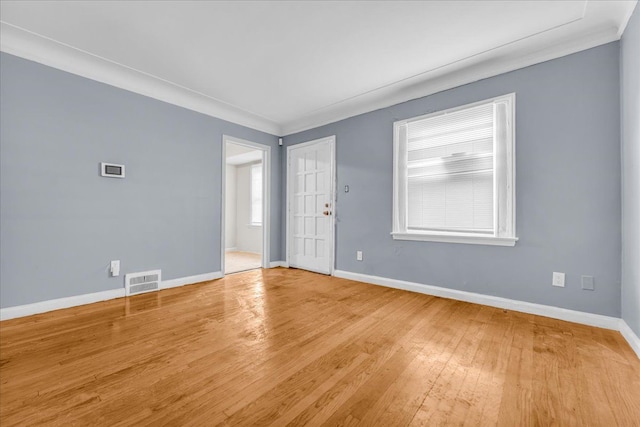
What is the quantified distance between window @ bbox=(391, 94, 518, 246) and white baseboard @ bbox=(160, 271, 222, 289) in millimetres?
2676

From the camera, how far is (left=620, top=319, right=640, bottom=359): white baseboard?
190 centimetres

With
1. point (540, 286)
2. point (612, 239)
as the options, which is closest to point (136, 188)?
point (540, 286)

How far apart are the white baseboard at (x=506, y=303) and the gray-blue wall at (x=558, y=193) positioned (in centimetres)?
5

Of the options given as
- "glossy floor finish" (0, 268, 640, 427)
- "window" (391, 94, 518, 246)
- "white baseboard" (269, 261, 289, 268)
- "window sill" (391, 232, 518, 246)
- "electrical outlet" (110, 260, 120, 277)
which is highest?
"window" (391, 94, 518, 246)

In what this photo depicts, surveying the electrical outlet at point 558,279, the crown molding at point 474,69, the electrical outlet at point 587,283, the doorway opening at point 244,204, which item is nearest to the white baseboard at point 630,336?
the electrical outlet at point 587,283

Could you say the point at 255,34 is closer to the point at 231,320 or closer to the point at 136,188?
the point at 136,188

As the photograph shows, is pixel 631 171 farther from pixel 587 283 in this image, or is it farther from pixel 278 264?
pixel 278 264

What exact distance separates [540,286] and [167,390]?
316 centimetres

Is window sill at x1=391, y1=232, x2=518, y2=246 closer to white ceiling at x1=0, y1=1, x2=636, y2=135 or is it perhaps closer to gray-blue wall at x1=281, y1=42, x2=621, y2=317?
gray-blue wall at x1=281, y1=42, x2=621, y2=317

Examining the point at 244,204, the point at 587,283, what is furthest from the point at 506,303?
the point at 244,204

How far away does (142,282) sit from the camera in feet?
11.0

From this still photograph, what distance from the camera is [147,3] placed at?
2115 millimetres

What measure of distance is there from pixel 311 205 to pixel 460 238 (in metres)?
2.42

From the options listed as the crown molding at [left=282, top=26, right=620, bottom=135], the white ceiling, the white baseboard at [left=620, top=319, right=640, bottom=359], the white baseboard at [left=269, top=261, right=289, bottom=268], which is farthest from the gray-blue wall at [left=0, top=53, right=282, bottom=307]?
the white baseboard at [left=620, top=319, right=640, bottom=359]
